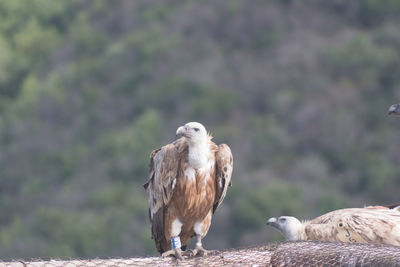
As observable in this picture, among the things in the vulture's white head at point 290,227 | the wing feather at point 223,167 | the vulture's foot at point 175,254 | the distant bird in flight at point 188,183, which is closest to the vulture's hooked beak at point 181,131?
the distant bird in flight at point 188,183

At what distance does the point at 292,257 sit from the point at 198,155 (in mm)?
1487

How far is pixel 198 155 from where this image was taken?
24.3 ft

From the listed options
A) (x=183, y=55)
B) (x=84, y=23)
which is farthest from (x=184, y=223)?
(x=84, y=23)

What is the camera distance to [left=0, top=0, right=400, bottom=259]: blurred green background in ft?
102

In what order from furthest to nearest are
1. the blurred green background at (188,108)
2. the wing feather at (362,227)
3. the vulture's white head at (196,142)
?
the blurred green background at (188,108) → the vulture's white head at (196,142) → the wing feather at (362,227)

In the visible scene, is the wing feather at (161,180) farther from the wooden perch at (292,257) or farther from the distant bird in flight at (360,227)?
the distant bird in flight at (360,227)

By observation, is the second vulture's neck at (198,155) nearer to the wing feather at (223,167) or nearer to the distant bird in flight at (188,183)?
the distant bird in flight at (188,183)

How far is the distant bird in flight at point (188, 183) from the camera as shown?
7426mm

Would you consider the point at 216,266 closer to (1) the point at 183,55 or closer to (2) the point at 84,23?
(1) the point at 183,55

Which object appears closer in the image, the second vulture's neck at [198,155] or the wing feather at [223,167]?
the second vulture's neck at [198,155]

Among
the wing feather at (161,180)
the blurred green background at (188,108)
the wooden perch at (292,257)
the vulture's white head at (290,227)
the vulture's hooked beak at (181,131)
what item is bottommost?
the wooden perch at (292,257)

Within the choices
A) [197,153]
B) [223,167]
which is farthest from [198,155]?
[223,167]

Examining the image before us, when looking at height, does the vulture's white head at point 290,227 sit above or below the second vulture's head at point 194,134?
below

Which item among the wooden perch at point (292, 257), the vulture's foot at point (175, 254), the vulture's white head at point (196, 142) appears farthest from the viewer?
the vulture's white head at point (196, 142)
